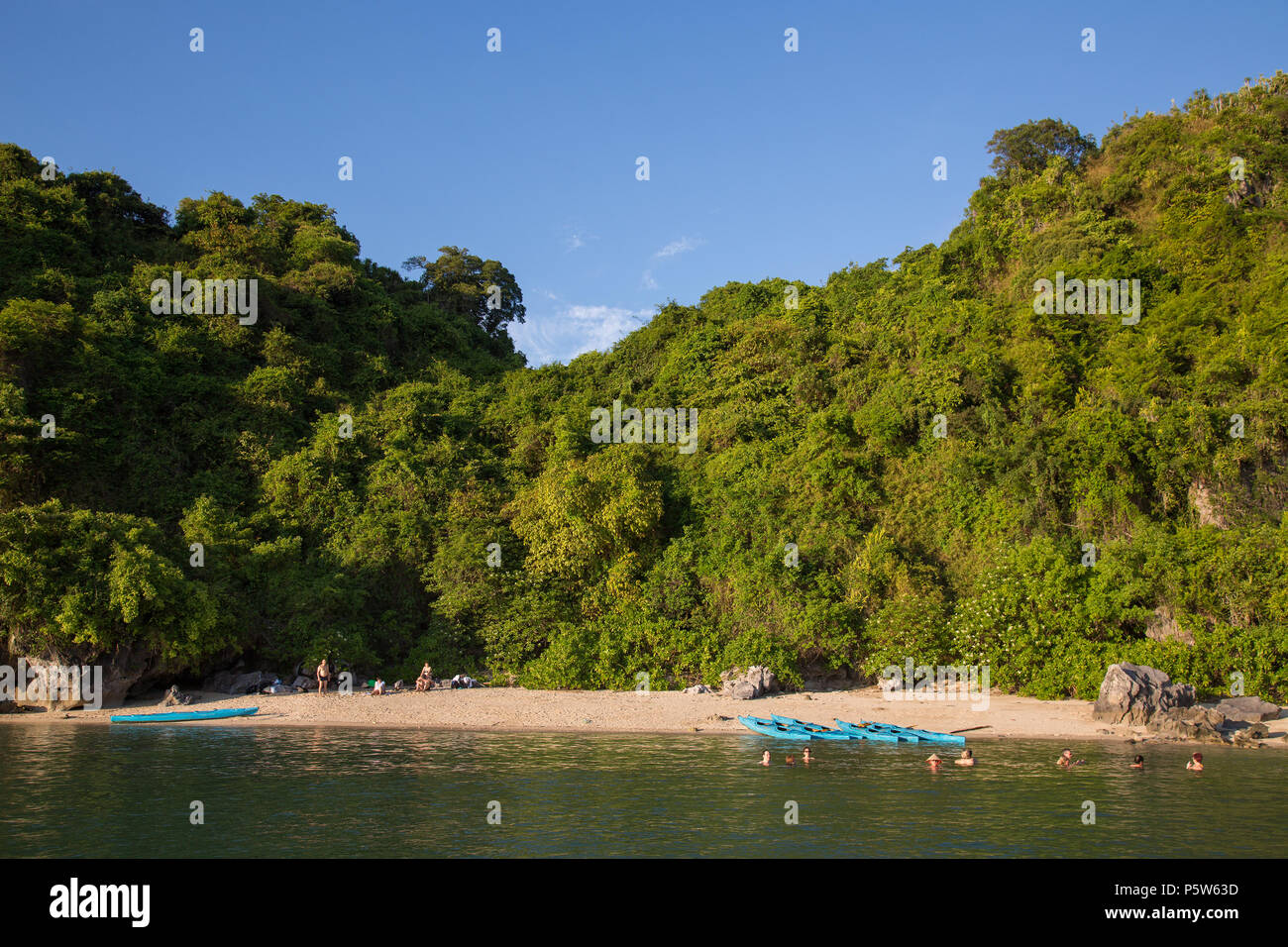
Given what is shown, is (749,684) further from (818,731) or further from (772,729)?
(818,731)

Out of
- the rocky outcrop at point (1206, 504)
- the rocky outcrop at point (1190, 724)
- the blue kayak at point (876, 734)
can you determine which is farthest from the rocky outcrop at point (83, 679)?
the rocky outcrop at point (1206, 504)

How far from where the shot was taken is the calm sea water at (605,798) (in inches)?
531

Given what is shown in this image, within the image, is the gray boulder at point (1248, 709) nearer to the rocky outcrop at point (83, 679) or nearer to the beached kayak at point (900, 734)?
the beached kayak at point (900, 734)

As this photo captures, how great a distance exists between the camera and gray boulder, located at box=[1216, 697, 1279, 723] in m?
22.6

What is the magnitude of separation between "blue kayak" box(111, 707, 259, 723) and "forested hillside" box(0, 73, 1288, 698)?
2175 mm

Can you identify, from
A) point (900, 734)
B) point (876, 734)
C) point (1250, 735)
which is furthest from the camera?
point (876, 734)

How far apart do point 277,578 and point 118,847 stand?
17223mm

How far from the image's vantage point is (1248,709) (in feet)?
74.9

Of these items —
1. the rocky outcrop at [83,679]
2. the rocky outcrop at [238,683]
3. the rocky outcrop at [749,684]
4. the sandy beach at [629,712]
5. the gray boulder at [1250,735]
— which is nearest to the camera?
the gray boulder at [1250,735]

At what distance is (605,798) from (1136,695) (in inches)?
599

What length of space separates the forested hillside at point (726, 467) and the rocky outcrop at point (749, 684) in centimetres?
54

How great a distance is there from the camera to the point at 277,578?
1167 inches

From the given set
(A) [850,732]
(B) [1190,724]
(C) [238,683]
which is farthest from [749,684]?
(C) [238,683]

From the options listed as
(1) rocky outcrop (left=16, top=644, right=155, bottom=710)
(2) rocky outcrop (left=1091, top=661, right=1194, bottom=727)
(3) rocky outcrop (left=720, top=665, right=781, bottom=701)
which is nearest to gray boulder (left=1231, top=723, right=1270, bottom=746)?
(2) rocky outcrop (left=1091, top=661, right=1194, bottom=727)
